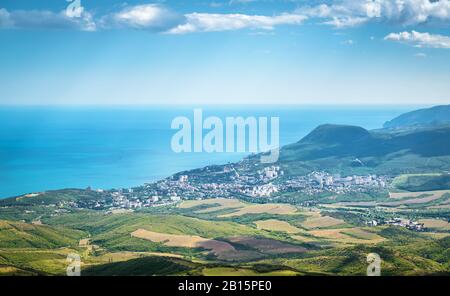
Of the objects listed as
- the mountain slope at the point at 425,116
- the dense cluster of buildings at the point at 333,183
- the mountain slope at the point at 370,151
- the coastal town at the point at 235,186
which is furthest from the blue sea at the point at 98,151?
Result: the dense cluster of buildings at the point at 333,183

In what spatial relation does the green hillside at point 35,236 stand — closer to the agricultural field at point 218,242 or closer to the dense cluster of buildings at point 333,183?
the agricultural field at point 218,242

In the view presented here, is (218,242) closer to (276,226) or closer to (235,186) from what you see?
(276,226)

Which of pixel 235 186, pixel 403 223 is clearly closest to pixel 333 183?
pixel 235 186

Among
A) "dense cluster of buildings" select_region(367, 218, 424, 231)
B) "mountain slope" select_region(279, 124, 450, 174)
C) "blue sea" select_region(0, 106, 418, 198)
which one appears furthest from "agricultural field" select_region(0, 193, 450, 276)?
"mountain slope" select_region(279, 124, 450, 174)

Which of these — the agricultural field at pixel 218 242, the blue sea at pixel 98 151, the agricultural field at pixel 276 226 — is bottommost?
the agricultural field at pixel 276 226

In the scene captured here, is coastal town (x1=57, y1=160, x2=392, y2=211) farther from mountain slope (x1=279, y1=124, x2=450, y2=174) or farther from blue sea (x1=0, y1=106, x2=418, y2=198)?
blue sea (x1=0, y1=106, x2=418, y2=198)

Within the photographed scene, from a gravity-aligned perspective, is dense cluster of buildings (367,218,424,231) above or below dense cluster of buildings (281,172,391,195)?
below

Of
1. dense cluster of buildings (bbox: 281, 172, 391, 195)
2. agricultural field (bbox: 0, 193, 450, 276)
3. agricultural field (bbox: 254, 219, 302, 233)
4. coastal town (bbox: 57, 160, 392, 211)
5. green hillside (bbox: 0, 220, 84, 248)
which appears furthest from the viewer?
dense cluster of buildings (bbox: 281, 172, 391, 195)

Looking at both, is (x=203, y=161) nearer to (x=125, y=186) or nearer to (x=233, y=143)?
(x=233, y=143)
